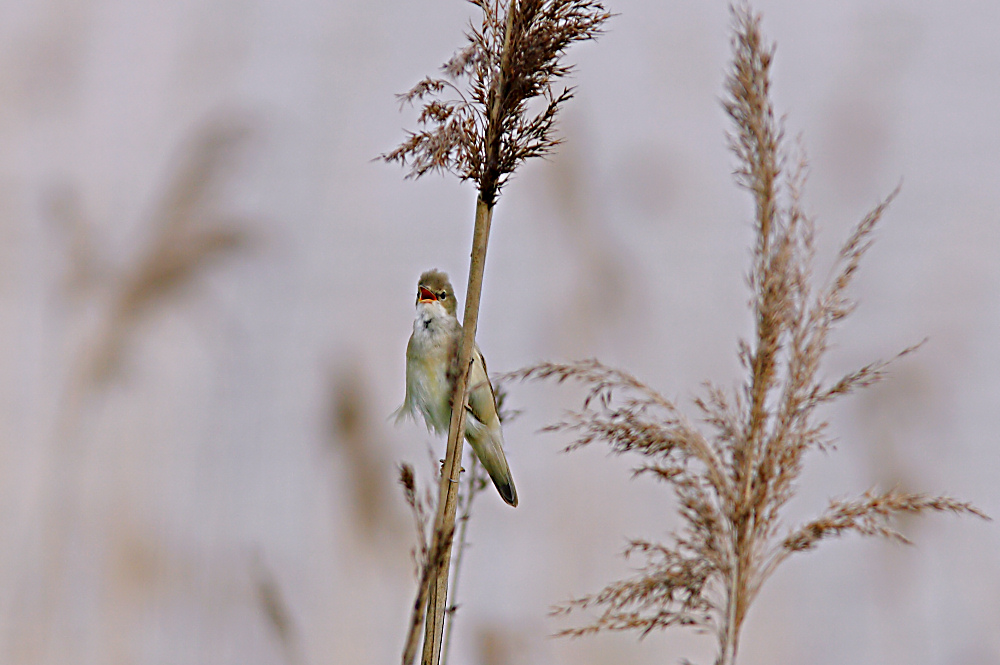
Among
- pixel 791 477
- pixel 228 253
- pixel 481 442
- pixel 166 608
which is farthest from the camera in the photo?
pixel 166 608

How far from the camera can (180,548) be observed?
98.5 inches

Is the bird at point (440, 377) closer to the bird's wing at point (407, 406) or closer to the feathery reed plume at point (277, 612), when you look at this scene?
the bird's wing at point (407, 406)

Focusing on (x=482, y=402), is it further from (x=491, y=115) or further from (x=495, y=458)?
(x=491, y=115)

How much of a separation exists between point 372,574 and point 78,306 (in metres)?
1.07

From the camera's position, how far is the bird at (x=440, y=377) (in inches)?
87.5

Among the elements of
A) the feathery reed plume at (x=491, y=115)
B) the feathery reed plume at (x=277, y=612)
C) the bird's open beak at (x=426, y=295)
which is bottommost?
the feathery reed plume at (x=277, y=612)

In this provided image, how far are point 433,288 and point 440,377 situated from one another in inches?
10.9

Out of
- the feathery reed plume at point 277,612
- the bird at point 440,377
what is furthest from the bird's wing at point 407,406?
the feathery reed plume at point 277,612

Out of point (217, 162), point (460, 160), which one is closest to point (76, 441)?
point (217, 162)

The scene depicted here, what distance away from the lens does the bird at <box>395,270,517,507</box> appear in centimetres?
222

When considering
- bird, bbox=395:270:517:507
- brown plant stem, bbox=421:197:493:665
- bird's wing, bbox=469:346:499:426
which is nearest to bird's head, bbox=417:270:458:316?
bird, bbox=395:270:517:507

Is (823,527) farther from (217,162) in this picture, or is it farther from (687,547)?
(217,162)

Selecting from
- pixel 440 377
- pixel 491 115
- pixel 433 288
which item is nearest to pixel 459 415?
pixel 491 115

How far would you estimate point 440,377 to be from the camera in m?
2.34
